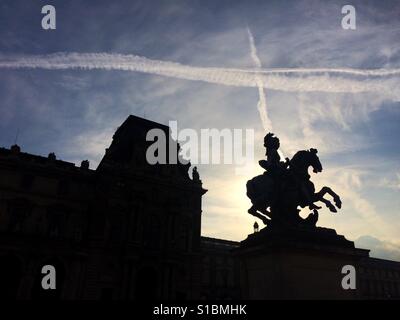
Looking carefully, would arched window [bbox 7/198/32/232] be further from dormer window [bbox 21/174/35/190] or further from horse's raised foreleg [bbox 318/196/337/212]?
horse's raised foreleg [bbox 318/196/337/212]

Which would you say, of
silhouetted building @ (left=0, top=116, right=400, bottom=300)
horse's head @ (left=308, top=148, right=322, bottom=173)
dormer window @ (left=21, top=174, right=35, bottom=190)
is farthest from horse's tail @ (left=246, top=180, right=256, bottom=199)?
dormer window @ (left=21, top=174, right=35, bottom=190)

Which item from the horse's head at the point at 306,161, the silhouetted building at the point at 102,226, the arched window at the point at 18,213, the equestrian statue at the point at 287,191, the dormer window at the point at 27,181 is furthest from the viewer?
the dormer window at the point at 27,181

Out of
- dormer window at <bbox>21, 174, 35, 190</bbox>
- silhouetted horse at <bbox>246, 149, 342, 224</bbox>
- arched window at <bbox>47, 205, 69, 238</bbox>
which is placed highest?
dormer window at <bbox>21, 174, 35, 190</bbox>

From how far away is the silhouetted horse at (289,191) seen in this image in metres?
5.85

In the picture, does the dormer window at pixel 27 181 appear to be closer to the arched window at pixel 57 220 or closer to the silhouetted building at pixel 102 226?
the silhouetted building at pixel 102 226

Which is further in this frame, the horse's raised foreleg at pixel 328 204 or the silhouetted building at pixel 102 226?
the silhouetted building at pixel 102 226

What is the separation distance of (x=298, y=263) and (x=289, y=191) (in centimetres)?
143

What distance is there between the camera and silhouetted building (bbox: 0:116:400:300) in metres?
27.1

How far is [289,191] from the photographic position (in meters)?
5.92

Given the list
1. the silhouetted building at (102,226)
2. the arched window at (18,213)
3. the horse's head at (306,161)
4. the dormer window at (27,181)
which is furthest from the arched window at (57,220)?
the horse's head at (306,161)

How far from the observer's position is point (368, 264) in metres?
57.8

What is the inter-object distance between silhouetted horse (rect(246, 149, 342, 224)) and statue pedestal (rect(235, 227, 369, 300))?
525 millimetres

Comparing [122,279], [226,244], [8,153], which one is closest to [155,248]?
[122,279]

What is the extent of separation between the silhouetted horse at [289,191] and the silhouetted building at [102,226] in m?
25.1
